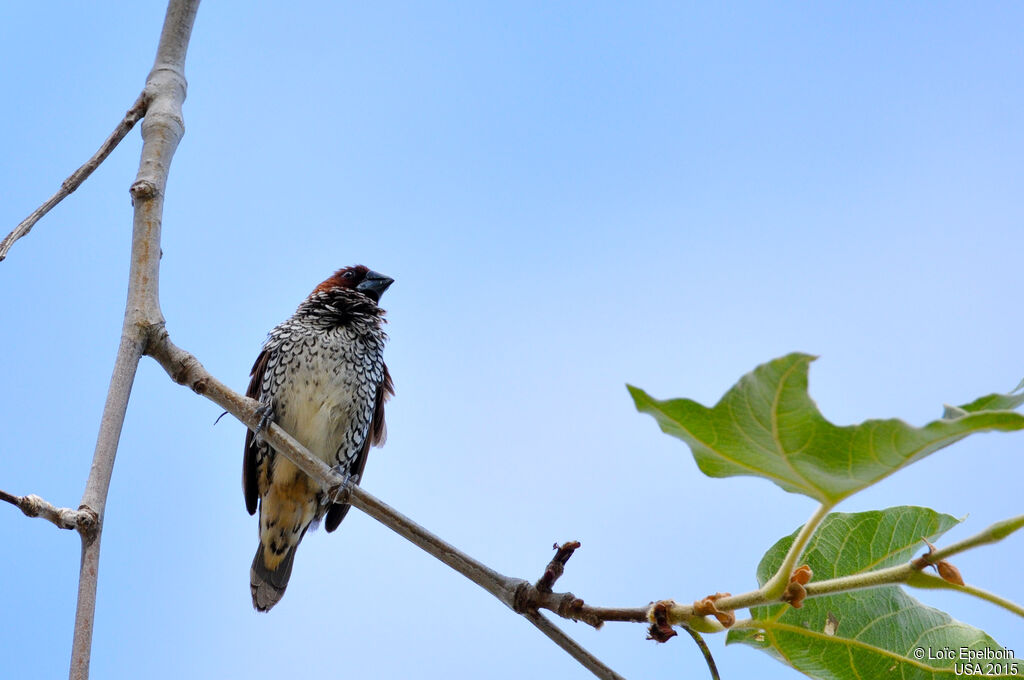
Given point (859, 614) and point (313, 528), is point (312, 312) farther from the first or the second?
point (859, 614)

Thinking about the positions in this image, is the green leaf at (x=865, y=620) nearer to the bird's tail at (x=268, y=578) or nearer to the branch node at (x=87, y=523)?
the branch node at (x=87, y=523)

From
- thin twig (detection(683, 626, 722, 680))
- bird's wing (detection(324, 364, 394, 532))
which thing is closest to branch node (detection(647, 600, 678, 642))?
thin twig (detection(683, 626, 722, 680))

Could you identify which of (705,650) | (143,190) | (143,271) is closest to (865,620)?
(705,650)

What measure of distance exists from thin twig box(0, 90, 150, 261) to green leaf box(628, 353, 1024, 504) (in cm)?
173

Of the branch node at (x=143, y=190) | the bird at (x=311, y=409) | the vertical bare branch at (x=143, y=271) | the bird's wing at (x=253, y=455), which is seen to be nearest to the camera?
the vertical bare branch at (x=143, y=271)

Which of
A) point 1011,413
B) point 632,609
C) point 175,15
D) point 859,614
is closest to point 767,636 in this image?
point 859,614

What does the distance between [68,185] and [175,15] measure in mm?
773

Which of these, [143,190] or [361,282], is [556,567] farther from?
[361,282]

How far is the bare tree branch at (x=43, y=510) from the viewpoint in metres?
1.87

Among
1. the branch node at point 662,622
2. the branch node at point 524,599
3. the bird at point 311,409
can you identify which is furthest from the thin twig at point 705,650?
the bird at point 311,409

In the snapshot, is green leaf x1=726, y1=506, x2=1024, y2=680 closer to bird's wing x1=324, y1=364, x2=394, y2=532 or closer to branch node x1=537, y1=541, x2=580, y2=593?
branch node x1=537, y1=541, x2=580, y2=593

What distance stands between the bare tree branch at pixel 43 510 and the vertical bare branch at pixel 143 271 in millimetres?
47

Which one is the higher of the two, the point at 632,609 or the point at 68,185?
the point at 68,185

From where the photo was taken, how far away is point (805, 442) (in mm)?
1668
